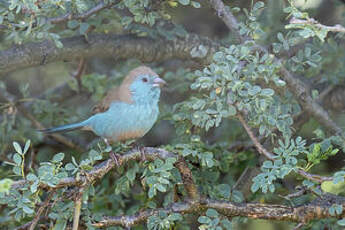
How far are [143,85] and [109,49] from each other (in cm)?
39

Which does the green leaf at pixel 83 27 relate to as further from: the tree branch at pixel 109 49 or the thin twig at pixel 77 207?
the thin twig at pixel 77 207

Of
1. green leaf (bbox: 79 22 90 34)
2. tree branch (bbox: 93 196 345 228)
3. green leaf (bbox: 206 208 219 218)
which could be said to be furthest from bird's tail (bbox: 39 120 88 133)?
green leaf (bbox: 206 208 219 218)

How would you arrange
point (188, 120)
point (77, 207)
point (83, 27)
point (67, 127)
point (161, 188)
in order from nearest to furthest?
point (77, 207) → point (161, 188) → point (188, 120) → point (83, 27) → point (67, 127)

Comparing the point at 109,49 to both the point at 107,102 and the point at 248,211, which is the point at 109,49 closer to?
the point at 107,102

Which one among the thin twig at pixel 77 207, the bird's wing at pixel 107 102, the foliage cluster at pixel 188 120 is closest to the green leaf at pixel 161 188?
the foliage cluster at pixel 188 120

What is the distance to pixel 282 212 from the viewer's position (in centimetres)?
319

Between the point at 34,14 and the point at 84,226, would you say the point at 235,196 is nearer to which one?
the point at 84,226

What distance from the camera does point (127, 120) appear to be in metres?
4.05

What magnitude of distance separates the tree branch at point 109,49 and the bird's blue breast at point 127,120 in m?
0.44

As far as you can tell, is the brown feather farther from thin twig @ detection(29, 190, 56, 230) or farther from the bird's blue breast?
thin twig @ detection(29, 190, 56, 230)

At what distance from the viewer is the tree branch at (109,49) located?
4.00 m

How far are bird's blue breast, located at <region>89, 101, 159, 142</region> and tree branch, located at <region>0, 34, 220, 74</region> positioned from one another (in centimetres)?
44

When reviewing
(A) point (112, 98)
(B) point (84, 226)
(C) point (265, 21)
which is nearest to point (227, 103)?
(B) point (84, 226)

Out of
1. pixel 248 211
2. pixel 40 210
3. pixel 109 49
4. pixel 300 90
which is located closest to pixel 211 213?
pixel 248 211
